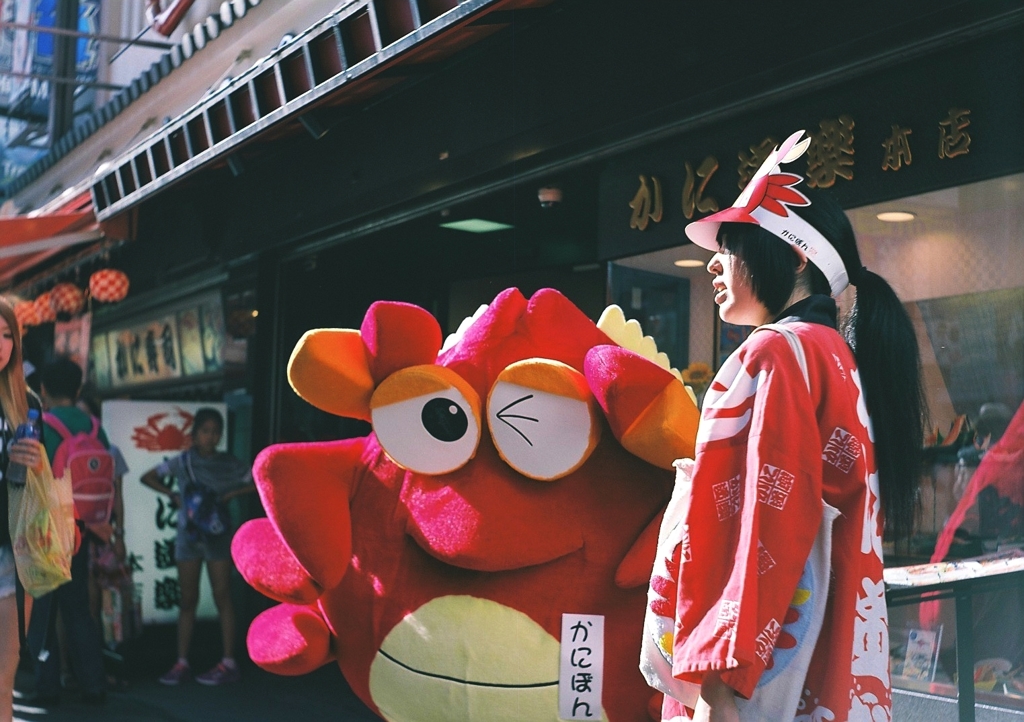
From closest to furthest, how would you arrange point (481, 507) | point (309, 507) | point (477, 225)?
point (481, 507)
point (309, 507)
point (477, 225)

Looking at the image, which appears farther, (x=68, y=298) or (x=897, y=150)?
(x=68, y=298)

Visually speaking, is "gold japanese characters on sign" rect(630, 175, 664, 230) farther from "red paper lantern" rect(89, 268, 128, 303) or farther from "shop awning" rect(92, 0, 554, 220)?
"red paper lantern" rect(89, 268, 128, 303)

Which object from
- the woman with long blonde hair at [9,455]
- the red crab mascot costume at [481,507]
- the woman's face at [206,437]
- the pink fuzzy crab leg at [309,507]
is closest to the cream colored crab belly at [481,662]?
the red crab mascot costume at [481,507]

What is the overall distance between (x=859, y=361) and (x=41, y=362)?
11184 millimetres

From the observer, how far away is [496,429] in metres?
2.99

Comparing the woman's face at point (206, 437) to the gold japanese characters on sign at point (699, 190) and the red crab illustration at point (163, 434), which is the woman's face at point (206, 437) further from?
the gold japanese characters on sign at point (699, 190)

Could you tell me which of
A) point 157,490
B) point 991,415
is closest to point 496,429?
point 991,415

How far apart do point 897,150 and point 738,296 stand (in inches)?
69.9

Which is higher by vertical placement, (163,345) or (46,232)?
(46,232)

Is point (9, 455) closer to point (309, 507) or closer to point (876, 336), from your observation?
point (309, 507)

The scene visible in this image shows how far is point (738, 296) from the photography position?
7.34ft

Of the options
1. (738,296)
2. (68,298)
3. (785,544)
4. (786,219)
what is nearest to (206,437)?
(68,298)

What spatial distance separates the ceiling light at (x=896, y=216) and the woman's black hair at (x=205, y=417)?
4908 mm

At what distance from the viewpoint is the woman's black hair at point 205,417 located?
750cm
